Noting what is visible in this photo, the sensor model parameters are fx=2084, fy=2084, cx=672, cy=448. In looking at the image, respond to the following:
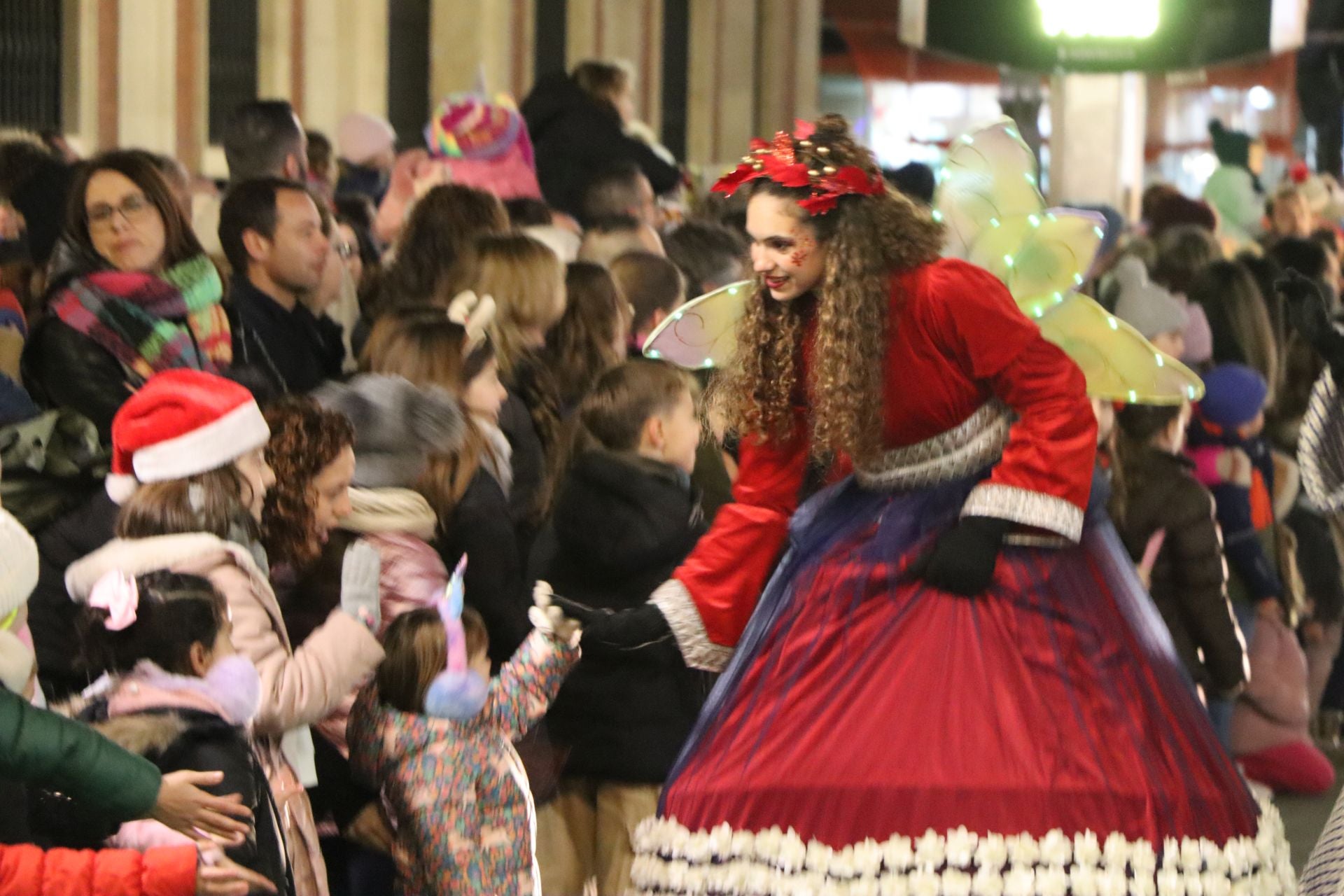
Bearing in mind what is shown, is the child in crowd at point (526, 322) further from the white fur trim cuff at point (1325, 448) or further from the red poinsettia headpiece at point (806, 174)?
the white fur trim cuff at point (1325, 448)

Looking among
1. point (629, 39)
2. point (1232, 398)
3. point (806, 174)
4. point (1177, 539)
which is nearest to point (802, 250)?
point (806, 174)

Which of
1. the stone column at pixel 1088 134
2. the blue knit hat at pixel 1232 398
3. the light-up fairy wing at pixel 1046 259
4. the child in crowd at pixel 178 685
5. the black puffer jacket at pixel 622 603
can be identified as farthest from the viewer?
the stone column at pixel 1088 134

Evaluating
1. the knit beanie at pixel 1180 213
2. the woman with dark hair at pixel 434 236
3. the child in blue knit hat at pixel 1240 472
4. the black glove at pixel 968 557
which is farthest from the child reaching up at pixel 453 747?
the knit beanie at pixel 1180 213

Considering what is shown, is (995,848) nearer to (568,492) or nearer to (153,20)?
(568,492)

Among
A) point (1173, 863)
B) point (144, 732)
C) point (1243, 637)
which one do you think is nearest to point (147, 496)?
point (144, 732)

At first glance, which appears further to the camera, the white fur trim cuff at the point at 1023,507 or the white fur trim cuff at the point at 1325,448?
the white fur trim cuff at the point at 1325,448

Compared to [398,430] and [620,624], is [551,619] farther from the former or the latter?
[398,430]

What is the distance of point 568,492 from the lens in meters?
4.50

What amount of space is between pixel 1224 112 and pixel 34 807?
60.4 feet

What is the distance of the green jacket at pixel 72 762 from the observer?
3000 millimetres

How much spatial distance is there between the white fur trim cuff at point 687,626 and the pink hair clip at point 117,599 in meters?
0.94

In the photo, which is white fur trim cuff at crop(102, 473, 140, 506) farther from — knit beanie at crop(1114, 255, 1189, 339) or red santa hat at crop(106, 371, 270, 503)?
knit beanie at crop(1114, 255, 1189, 339)

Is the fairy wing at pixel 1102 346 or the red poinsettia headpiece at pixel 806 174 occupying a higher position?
the red poinsettia headpiece at pixel 806 174

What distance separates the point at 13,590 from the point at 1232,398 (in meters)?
4.75
